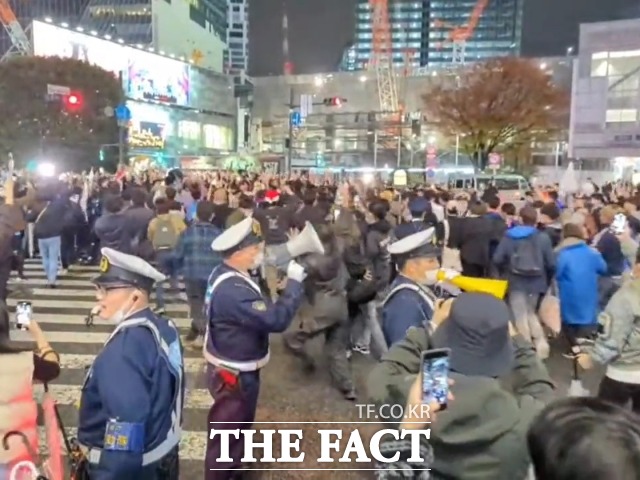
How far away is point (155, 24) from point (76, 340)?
81249 mm

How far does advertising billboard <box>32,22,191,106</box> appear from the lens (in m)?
60.0

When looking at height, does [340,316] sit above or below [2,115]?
below

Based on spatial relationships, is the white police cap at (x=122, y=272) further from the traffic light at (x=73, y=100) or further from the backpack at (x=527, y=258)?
the traffic light at (x=73, y=100)

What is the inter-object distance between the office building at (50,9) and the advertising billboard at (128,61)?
16193 mm

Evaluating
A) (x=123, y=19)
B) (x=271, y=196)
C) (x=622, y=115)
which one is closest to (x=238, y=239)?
(x=271, y=196)

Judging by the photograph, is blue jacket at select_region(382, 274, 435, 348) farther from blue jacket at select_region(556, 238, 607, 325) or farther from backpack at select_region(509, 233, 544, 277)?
backpack at select_region(509, 233, 544, 277)

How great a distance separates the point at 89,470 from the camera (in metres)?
2.96

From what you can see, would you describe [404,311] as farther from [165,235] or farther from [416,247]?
[165,235]

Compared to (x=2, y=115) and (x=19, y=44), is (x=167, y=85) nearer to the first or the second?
(x=19, y=44)

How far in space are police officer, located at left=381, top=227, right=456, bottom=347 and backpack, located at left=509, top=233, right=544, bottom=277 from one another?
3.67m

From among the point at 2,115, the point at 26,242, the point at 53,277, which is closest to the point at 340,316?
the point at 53,277

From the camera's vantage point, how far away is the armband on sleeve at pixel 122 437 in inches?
108

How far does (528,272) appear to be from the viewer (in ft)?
26.2

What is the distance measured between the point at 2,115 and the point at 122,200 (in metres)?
37.7
